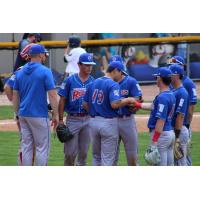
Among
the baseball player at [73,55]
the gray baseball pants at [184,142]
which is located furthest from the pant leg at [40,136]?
the baseball player at [73,55]

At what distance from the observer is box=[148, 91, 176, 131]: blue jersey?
11.1 metres

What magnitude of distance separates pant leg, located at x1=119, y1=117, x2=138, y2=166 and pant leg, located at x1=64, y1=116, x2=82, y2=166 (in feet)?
2.37

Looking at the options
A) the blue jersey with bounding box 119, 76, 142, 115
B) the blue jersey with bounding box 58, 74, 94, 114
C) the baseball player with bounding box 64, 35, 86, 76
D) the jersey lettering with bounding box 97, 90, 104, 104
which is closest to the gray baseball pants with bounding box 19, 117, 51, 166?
the jersey lettering with bounding box 97, 90, 104, 104

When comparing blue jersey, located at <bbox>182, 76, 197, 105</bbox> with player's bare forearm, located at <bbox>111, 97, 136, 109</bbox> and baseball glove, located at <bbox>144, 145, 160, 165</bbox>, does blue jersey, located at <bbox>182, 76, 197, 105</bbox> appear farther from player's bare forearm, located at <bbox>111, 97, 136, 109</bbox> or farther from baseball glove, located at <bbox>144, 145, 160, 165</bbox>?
baseball glove, located at <bbox>144, 145, 160, 165</bbox>

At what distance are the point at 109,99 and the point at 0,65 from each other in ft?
48.9

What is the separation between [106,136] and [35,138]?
0.92 m

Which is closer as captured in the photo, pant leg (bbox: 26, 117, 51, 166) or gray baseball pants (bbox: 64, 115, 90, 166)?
pant leg (bbox: 26, 117, 51, 166)

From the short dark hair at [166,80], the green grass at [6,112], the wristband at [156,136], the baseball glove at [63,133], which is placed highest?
the short dark hair at [166,80]

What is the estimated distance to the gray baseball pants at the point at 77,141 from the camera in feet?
40.4

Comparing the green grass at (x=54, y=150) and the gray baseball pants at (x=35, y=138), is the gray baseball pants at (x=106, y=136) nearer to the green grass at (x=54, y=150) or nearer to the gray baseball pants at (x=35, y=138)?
the gray baseball pants at (x=35, y=138)

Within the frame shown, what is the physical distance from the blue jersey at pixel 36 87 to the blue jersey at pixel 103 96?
1.83 ft

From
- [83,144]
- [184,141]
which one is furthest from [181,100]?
[83,144]

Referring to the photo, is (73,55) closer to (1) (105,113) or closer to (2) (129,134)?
(2) (129,134)

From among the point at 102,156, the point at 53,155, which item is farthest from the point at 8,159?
the point at 102,156
